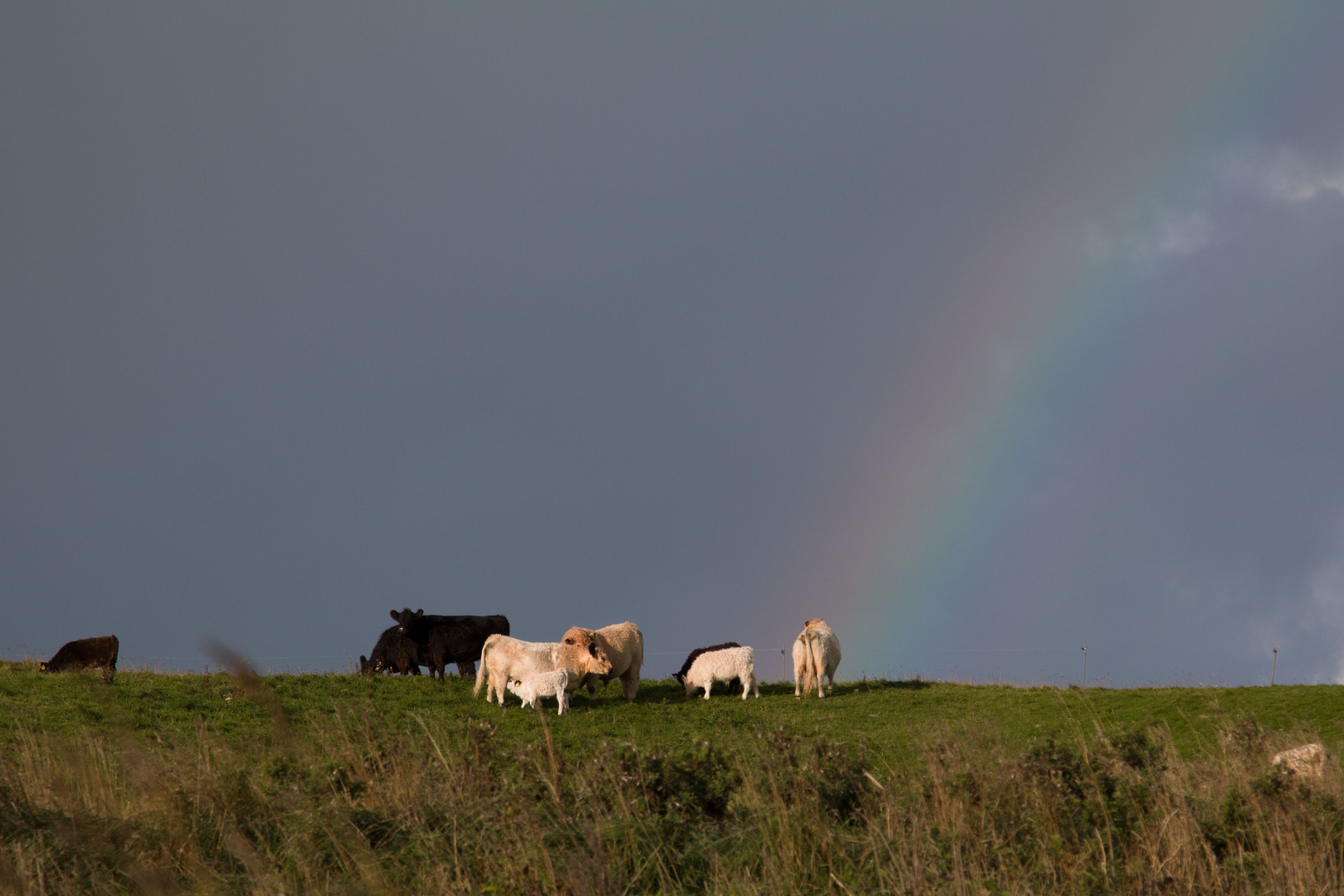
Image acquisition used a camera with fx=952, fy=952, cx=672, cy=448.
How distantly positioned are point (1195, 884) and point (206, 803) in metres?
7.00

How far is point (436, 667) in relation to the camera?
24.4 metres

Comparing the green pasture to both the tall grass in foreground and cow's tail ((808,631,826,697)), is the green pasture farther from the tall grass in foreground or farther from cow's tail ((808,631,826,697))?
the tall grass in foreground

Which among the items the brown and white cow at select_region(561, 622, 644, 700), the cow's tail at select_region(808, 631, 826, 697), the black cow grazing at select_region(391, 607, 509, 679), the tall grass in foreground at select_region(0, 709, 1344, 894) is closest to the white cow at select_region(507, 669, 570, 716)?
Result: the brown and white cow at select_region(561, 622, 644, 700)

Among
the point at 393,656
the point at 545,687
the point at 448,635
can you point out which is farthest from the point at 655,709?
the point at 393,656

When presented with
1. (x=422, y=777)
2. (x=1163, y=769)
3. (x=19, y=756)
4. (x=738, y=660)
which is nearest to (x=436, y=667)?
(x=738, y=660)

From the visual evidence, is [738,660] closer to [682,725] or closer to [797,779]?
[682,725]

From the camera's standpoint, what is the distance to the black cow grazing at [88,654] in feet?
77.9

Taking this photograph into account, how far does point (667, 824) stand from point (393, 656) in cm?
1997

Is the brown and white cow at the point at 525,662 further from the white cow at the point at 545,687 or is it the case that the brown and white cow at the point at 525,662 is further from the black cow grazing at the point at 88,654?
the black cow grazing at the point at 88,654

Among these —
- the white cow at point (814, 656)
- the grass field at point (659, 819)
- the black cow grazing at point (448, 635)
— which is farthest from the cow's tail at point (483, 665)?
the grass field at point (659, 819)

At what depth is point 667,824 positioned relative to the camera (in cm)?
680

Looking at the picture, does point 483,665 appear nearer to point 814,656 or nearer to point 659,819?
point 814,656

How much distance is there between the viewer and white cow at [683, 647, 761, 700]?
78.2ft

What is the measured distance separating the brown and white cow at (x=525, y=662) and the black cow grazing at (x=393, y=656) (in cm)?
412
